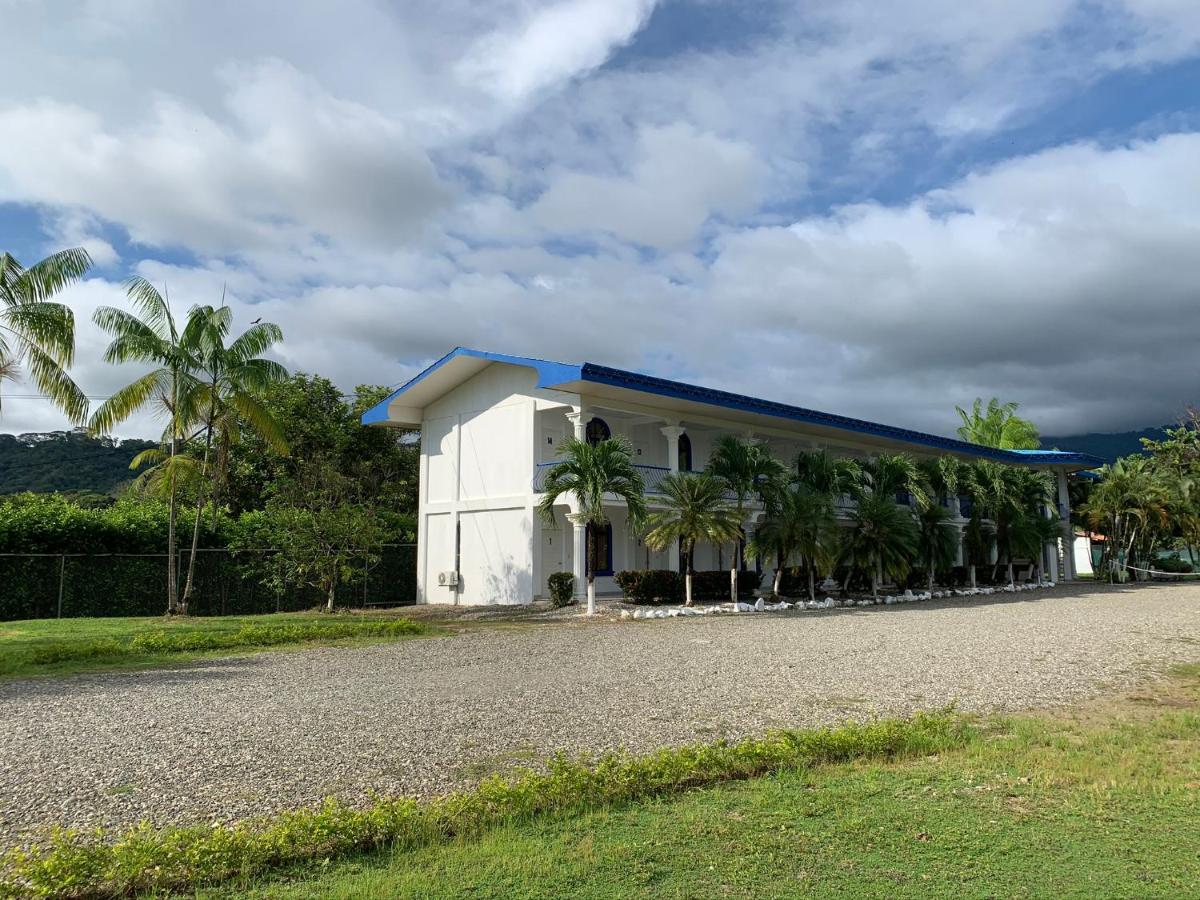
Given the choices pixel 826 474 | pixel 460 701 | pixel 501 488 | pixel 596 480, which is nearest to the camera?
pixel 460 701

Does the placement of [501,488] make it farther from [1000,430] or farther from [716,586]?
[1000,430]

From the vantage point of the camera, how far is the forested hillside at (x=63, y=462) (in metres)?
43.8

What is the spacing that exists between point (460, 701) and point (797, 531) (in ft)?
48.1

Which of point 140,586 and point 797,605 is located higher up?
point 140,586

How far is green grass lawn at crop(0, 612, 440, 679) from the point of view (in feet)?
40.6

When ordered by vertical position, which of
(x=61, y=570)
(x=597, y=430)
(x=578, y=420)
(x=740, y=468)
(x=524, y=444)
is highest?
(x=597, y=430)

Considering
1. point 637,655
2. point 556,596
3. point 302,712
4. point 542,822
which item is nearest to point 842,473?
point 556,596

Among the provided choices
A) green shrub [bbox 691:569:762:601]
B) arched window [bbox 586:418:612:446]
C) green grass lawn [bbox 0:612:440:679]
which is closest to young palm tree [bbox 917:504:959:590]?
green shrub [bbox 691:569:762:601]

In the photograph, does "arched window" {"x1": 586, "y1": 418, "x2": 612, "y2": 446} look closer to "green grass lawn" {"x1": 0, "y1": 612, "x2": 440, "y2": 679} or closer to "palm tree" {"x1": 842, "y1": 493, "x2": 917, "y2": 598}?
"palm tree" {"x1": 842, "y1": 493, "x2": 917, "y2": 598}

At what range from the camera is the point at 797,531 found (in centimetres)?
2231

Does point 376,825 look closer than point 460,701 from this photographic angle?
Yes

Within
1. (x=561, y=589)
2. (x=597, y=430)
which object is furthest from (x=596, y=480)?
(x=597, y=430)

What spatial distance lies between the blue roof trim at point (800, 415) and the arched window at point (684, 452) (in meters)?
3.17

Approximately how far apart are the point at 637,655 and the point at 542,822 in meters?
7.79
